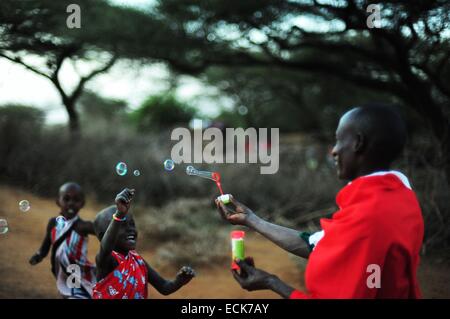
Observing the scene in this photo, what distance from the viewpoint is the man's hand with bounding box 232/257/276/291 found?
211 cm

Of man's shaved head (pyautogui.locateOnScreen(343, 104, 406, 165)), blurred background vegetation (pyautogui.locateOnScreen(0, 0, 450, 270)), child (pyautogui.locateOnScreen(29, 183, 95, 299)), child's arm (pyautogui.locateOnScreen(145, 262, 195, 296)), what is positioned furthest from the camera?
blurred background vegetation (pyautogui.locateOnScreen(0, 0, 450, 270))

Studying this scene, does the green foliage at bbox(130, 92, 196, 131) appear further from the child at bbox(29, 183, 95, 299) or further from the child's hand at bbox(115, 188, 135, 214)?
the child's hand at bbox(115, 188, 135, 214)

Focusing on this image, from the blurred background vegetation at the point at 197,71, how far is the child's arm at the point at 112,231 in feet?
10.5

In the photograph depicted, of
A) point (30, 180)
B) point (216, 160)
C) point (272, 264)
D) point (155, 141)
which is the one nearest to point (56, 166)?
point (30, 180)

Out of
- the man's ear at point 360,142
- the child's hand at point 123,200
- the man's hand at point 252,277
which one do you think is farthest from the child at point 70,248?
the man's ear at point 360,142

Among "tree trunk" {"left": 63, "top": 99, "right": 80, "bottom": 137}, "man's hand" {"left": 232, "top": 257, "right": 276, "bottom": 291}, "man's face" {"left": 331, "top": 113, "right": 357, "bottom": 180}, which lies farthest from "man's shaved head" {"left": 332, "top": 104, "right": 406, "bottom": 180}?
"tree trunk" {"left": 63, "top": 99, "right": 80, "bottom": 137}

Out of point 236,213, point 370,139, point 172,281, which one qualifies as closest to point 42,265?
point 172,281

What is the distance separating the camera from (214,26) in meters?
8.00

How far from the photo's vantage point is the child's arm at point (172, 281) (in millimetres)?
2816

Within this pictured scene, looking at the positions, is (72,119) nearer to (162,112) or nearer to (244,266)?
(244,266)

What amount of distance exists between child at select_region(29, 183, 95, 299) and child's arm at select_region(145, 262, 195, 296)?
0.69 metres

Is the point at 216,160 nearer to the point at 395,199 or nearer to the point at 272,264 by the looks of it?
the point at 272,264

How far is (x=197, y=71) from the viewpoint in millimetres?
9781

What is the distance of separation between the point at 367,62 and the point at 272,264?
4.61 m
